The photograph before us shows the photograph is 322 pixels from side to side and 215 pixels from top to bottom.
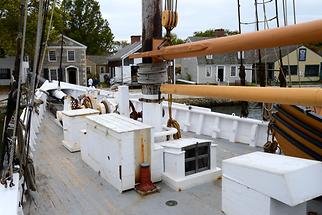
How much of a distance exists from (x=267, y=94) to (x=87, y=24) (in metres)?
51.8

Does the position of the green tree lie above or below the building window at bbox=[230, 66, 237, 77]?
above

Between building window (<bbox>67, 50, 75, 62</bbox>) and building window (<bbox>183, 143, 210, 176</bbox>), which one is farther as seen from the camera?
building window (<bbox>67, 50, 75, 62</bbox>)

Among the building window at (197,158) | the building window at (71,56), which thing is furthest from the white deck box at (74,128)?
the building window at (71,56)

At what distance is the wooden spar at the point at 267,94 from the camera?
7.72 ft

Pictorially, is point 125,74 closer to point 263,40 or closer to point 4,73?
point 4,73

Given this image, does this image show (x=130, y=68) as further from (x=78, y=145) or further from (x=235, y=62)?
(x=78, y=145)

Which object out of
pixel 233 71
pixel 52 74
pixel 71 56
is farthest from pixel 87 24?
pixel 233 71

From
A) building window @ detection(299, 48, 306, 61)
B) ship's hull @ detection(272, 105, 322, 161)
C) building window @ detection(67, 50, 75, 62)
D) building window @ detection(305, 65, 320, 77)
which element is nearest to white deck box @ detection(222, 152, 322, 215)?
ship's hull @ detection(272, 105, 322, 161)

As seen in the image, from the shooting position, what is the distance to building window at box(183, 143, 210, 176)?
15.1 ft

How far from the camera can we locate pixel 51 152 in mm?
6438

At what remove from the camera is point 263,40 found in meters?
2.90

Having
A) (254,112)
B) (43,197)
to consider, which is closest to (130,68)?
(254,112)

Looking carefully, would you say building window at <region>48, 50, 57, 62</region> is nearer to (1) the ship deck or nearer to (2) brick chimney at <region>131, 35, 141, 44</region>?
(2) brick chimney at <region>131, 35, 141, 44</region>

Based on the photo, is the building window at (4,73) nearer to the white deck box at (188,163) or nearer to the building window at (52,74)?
the building window at (52,74)
